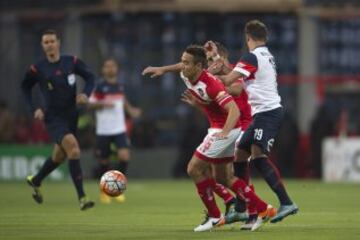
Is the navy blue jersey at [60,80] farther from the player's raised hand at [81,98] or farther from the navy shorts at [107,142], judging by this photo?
the navy shorts at [107,142]

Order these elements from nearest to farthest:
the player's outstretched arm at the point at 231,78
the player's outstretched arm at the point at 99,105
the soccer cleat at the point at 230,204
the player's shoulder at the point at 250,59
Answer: the player's outstretched arm at the point at 231,78 → the player's shoulder at the point at 250,59 → the soccer cleat at the point at 230,204 → the player's outstretched arm at the point at 99,105

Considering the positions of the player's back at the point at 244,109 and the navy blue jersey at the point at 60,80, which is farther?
the navy blue jersey at the point at 60,80

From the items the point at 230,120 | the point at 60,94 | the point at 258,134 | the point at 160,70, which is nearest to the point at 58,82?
the point at 60,94

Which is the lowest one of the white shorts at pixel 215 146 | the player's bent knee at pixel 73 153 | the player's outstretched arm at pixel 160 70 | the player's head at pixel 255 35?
the player's bent knee at pixel 73 153

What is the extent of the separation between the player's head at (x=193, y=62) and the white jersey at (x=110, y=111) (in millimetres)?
8842

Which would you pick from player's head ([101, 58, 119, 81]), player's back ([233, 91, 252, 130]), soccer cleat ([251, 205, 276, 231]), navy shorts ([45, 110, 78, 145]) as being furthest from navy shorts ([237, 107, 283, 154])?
player's head ([101, 58, 119, 81])

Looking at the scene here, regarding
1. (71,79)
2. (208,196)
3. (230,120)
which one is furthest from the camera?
(71,79)

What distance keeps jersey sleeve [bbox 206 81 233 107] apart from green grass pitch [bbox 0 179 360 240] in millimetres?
1535

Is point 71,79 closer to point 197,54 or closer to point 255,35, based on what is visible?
point 255,35

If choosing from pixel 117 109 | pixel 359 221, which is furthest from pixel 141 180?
pixel 359 221

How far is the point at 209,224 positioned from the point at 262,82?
1926 millimetres

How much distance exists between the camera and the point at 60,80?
1858 centimetres

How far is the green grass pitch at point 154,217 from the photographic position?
44.6ft

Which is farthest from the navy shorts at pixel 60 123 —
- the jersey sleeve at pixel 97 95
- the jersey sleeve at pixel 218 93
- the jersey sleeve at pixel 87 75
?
the jersey sleeve at pixel 218 93
